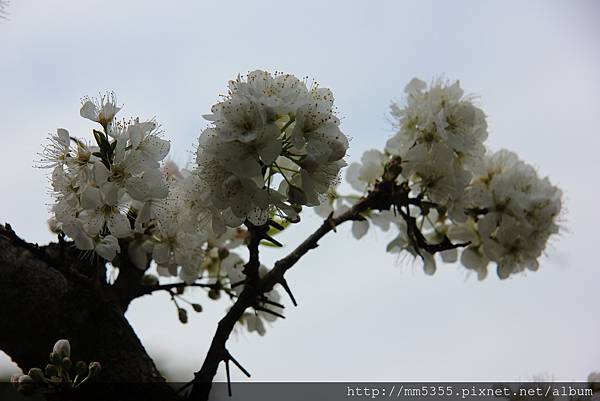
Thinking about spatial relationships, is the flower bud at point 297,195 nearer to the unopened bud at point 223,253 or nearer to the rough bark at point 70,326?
the rough bark at point 70,326

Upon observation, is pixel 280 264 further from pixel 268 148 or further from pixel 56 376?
pixel 56 376

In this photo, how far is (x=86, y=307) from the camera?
5.81 feet

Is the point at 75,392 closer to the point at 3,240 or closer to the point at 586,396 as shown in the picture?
the point at 3,240

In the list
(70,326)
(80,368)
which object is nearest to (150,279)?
(70,326)

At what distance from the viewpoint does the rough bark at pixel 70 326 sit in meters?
1.72

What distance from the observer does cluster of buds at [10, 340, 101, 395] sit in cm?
151

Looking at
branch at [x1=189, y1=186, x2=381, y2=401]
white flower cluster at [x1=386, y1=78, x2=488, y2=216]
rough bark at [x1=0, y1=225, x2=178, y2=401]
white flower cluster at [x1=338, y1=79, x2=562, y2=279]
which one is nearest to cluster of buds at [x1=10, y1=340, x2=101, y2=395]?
rough bark at [x1=0, y1=225, x2=178, y2=401]

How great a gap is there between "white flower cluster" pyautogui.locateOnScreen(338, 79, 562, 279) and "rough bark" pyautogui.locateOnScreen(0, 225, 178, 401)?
2.32ft

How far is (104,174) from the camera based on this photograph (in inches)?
61.5

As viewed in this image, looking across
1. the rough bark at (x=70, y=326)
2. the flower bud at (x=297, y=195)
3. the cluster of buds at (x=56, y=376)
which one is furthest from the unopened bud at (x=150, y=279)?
the flower bud at (x=297, y=195)

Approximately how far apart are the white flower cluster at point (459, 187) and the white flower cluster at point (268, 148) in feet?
1.82

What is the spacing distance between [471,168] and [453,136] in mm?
120

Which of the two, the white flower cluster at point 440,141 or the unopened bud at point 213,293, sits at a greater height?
the white flower cluster at point 440,141

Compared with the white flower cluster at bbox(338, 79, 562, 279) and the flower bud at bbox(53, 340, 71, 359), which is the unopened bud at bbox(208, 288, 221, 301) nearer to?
the white flower cluster at bbox(338, 79, 562, 279)
